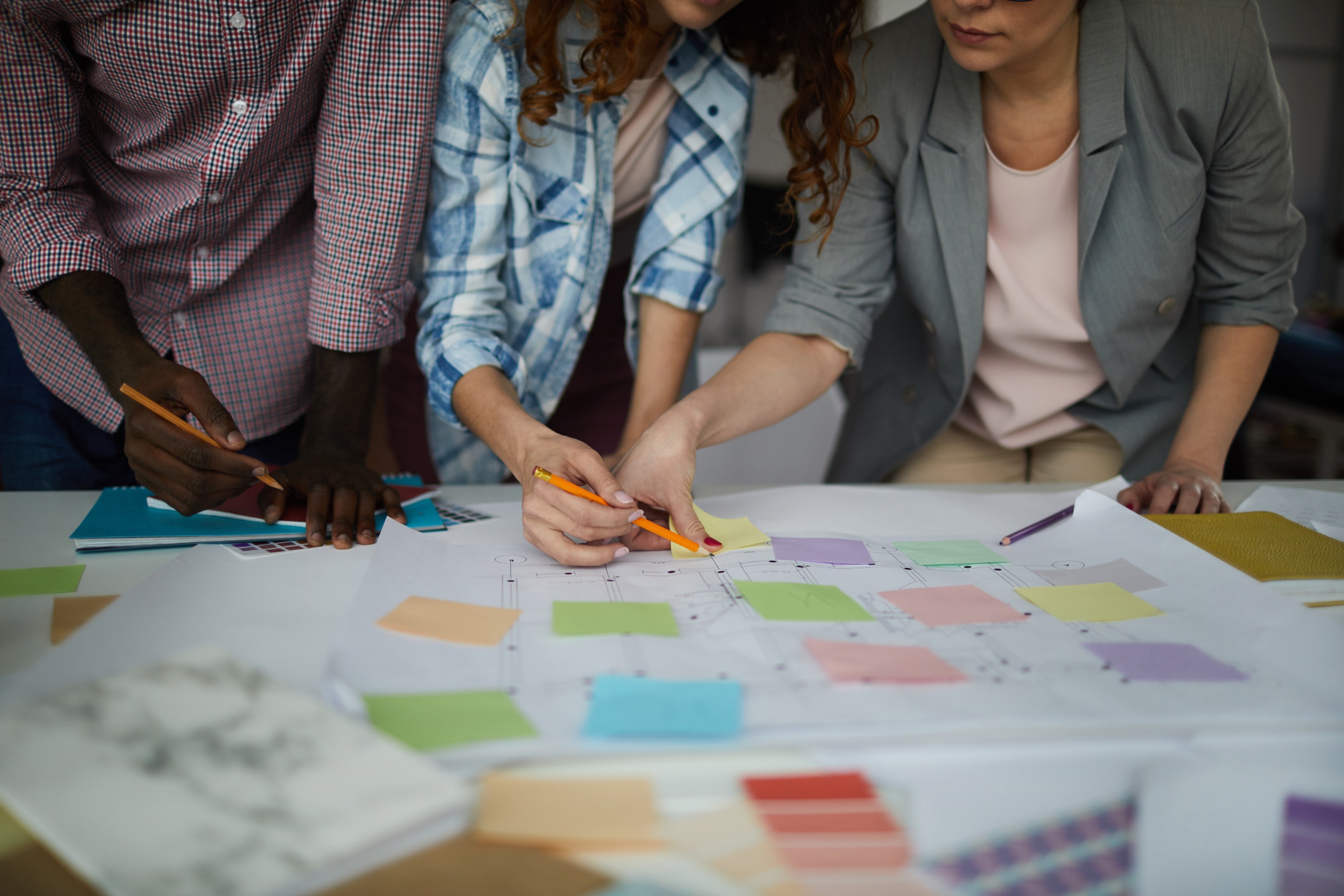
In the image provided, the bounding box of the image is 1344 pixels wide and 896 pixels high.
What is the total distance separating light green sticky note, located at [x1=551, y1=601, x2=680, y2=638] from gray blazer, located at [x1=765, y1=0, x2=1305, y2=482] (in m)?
0.58

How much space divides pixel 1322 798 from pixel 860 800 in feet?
0.88

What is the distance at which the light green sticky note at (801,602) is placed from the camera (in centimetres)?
72

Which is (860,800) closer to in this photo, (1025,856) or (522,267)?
(1025,856)

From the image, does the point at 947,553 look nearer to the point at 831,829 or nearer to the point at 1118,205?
the point at 831,829

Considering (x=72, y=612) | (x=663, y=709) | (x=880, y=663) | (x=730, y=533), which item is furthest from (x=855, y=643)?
(x=72, y=612)

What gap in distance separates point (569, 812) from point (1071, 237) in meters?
1.09

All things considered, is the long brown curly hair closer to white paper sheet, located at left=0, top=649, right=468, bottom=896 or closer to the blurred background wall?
the blurred background wall

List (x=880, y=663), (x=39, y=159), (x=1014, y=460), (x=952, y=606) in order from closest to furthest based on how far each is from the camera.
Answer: (x=880, y=663), (x=952, y=606), (x=39, y=159), (x=1014, y=460)

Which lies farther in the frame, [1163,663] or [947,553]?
[947,553]

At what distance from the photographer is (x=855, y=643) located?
667 mm

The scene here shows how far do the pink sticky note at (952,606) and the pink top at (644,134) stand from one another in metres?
0.70

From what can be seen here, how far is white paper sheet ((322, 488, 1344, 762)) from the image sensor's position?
566mm

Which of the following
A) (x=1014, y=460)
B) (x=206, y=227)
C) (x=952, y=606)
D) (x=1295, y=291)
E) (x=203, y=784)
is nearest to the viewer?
(x=203, y=784)

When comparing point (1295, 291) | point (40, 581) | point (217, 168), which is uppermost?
point (1295, 291)
